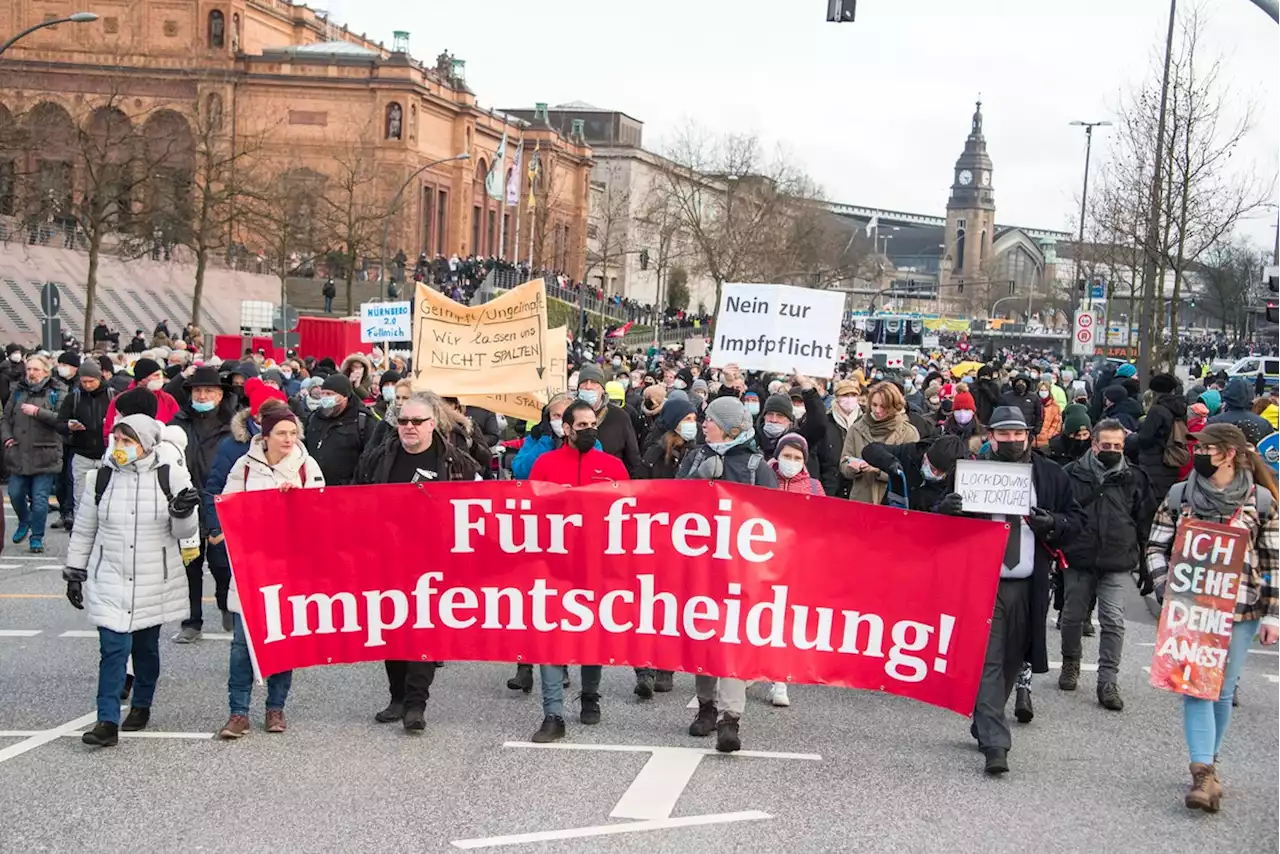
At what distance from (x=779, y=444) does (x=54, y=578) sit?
7177 millimetres

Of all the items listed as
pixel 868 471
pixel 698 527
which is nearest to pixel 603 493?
pixel 698 527

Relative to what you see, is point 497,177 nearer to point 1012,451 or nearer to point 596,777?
point 1012,451

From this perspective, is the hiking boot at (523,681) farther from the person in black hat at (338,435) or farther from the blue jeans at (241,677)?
the person in black hat at (338,435)

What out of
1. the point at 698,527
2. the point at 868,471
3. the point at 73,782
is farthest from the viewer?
the point at 868,471

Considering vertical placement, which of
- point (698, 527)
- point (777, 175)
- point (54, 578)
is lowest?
point (54, 578)

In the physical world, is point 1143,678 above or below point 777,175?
below

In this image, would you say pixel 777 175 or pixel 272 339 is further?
pixel 777 175

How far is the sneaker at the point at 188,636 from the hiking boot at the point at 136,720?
8.12ft

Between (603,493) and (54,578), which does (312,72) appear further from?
(603,493)

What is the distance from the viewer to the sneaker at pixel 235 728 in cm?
859

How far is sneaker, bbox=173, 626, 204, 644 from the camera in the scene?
11298mm

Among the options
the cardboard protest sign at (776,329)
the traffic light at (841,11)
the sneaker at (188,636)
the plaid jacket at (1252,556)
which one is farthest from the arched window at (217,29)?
the plaid jacket at (1252,556)

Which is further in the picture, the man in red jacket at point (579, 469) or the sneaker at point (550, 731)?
the man in red jacket at point (579, 469)

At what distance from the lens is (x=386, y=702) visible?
961 centimetres
